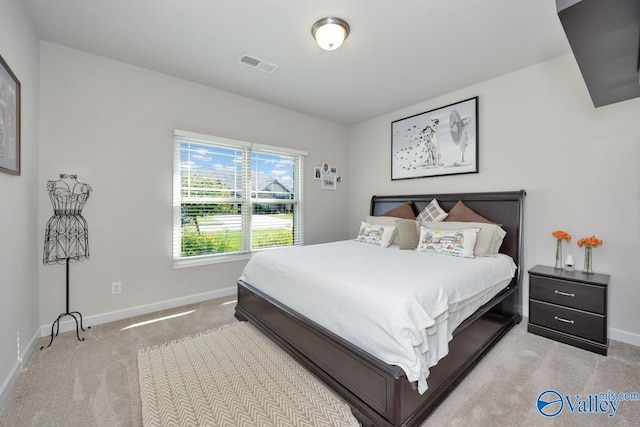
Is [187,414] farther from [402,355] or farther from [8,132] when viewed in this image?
[8,132]

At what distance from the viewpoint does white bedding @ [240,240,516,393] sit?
1.41 metres

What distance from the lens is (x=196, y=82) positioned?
320 centimetres

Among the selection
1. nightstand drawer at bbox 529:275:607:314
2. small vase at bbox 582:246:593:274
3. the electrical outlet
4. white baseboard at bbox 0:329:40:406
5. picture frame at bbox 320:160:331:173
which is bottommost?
white baseboard at bbox 0:329:40:406

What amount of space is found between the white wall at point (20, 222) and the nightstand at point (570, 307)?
4008 millimetres

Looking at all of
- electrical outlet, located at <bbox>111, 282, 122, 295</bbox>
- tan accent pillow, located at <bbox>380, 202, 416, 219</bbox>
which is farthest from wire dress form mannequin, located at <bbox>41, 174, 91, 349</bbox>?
tan accent pillow, located at <bbox>380, 202, 416, 219</bbox>

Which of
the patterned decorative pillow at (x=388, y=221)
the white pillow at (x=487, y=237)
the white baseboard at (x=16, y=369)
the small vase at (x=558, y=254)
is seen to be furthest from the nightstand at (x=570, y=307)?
the white baseboard at (x=16, y=369)

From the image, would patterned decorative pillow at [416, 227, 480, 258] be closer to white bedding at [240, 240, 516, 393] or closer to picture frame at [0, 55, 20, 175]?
white bedding at [240, 240, 516, 393]

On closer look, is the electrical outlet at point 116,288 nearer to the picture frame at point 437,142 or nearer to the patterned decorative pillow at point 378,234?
the patterned decorative pillow at point 378,234

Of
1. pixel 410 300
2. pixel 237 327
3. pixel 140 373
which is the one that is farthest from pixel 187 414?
pixel 410 300

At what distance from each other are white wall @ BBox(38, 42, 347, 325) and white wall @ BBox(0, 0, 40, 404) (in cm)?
17

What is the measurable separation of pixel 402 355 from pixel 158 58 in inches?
131

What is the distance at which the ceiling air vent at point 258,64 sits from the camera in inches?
105

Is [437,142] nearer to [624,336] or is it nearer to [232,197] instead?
[624,336]

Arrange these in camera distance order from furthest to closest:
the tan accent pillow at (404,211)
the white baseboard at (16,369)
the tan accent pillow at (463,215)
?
the tan accent pillow at (404,211) → the tan accent pillow at (463,215) → the white baseboard at (16,369)
